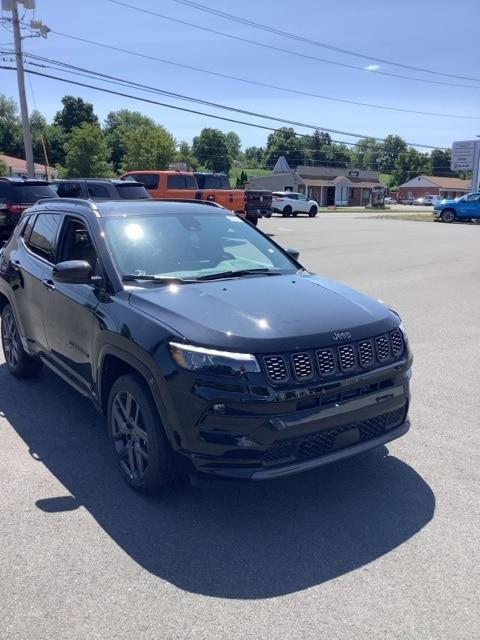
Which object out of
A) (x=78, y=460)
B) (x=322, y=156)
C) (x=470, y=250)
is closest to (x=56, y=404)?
(x=78, y=460)

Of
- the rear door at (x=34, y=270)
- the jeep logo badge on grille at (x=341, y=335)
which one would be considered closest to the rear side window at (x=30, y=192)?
the rear door at (x=34, y=270)

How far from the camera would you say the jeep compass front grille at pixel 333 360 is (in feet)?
10.4

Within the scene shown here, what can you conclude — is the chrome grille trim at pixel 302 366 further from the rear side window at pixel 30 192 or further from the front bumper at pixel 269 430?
the rear side window at pixel 30 192

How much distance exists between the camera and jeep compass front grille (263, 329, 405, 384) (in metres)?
3.16

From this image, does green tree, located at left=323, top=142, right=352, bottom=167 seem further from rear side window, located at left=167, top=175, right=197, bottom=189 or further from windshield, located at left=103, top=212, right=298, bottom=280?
windshield, located at left=103, top=212, right=298, bottom=280

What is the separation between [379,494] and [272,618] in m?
1.32

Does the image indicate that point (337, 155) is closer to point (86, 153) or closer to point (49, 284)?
Result: point (86, 153)

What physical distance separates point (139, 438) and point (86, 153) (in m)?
64.6

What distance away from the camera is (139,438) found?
143 inches

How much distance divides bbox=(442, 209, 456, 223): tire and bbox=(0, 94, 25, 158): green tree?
7719 centimetres

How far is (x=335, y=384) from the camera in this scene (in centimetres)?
327

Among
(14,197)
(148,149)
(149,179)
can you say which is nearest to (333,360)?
(14,197)

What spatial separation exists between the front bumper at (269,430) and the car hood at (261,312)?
270 mm

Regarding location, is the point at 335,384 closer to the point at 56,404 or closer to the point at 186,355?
the point at 186,355
